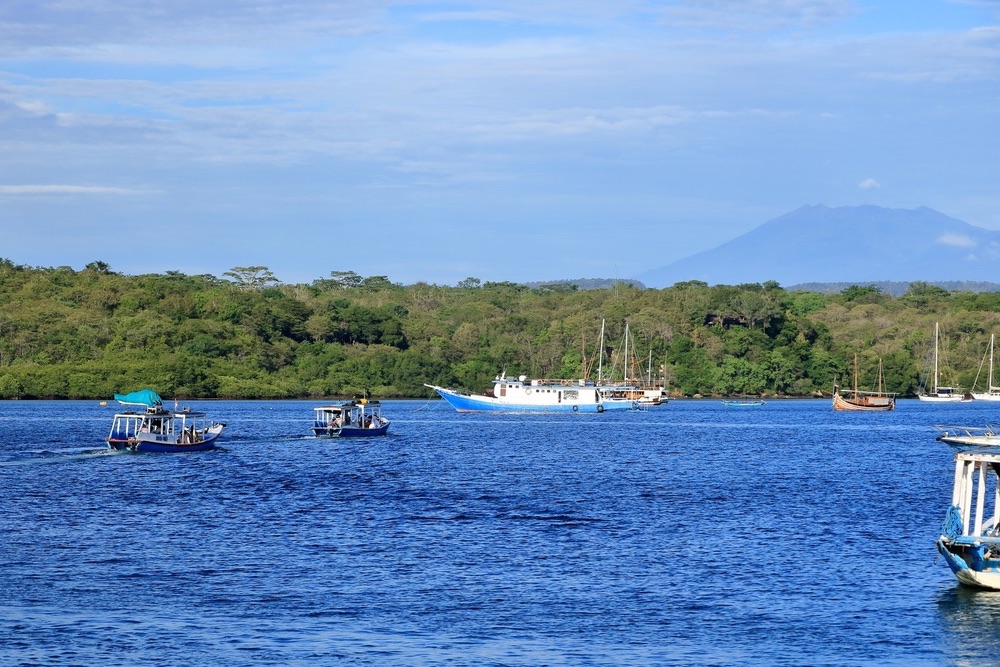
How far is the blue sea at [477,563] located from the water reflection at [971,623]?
84 mm

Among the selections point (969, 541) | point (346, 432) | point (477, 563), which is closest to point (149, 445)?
point (346, 432)

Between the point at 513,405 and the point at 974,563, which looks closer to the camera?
the point at 974,563

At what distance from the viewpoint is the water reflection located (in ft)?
101

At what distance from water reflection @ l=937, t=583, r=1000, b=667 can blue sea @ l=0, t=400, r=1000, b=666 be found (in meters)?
0.08

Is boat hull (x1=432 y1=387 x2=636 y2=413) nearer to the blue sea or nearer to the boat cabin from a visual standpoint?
the boat cabin

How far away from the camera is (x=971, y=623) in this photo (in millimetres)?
33562

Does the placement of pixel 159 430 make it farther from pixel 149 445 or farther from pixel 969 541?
pixel 969 541

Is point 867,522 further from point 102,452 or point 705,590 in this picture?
point 102,452

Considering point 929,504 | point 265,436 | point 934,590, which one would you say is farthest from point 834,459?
point 934,590

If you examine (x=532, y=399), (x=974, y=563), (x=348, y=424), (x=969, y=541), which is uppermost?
(x=532, y=399)

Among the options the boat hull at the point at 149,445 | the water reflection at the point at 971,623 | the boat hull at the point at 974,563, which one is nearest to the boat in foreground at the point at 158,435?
the boat hull at the point at 149,445

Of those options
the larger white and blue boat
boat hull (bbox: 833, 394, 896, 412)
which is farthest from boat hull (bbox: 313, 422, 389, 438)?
boat hull (bbox: 833, 394, 896, 412)

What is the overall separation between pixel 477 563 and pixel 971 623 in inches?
581

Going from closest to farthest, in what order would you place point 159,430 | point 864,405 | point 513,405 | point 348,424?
point 159,430
point 348,424
point 513,405
point 864,405
